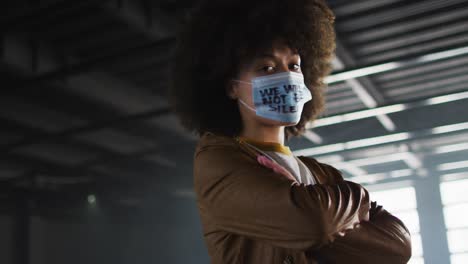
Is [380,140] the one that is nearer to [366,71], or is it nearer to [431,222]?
[366,71]

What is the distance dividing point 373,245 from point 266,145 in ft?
1.07

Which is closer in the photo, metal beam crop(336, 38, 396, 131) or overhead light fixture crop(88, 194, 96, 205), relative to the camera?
metal beam crop(336, 38, 396, 131)

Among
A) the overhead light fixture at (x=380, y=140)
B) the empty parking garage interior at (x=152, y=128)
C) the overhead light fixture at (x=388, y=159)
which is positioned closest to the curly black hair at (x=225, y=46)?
the empty parking garage interior at (x=152, y=128)

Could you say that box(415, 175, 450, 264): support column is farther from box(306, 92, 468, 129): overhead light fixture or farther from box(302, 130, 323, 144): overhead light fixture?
box(306, 92, 468, 129): overhead light fixture

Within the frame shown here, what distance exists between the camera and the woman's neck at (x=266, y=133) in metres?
1.55

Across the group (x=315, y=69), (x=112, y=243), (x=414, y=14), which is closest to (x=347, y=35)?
(x=414, y=14)

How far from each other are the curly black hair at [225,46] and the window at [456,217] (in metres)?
13.2

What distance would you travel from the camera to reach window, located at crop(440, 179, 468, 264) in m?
14.4

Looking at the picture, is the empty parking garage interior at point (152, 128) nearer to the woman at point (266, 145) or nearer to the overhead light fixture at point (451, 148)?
the overhead light fixture at point (451, 148)

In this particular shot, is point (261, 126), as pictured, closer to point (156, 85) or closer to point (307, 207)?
point (307, 207)

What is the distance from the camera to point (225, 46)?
67.1 inches

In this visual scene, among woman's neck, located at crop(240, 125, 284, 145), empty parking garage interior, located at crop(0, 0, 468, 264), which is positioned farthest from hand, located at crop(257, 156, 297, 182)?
empty parking garage interior, located at crop(0, 0, 468, 264)

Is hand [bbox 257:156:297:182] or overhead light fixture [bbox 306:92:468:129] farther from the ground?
overhead light fixture [bbox 306:92:468:129]

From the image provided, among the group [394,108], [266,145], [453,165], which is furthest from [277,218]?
[453,165]
